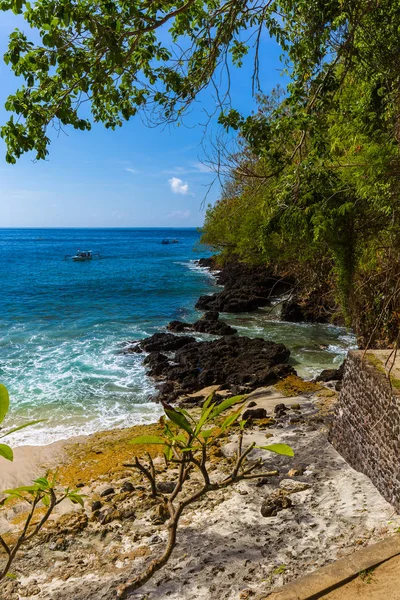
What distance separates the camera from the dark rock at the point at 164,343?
50.4 feet

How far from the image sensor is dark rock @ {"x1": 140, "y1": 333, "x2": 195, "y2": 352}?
605 inches

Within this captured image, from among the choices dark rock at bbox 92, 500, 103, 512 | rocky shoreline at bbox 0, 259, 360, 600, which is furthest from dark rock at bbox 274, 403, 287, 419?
dark rock at bbox 92, 500, 103, 512

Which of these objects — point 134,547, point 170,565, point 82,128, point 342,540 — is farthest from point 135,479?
point 82,128

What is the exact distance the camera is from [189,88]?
4.92 meters

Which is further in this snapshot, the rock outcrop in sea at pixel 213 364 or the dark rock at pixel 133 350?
the dark rock at pixel 133 350

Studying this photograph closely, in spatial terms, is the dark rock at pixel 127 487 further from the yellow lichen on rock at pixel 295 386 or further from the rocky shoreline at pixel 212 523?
the yellow lichen on rock at pixel 295 386

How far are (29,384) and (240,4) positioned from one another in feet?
38.0

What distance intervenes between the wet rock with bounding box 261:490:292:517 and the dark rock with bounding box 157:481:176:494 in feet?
4.57

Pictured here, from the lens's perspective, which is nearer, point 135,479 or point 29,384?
point 135,479

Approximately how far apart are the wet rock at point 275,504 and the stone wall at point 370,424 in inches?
47.2

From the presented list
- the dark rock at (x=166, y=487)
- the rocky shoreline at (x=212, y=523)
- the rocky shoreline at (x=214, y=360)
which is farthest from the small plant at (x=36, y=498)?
the rocky shoreline at (x=214, y=360)

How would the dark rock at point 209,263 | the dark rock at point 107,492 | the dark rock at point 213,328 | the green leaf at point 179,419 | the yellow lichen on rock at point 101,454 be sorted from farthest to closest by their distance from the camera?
1. the dark rock at point 209,263
2. the dark rock at point 213,328
3. the yellow lichen on rock at point 101,454
4. the dark rock at point 107,492
5. the green leaf at point 179,419

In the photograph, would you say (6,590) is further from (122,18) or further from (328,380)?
(328,380)

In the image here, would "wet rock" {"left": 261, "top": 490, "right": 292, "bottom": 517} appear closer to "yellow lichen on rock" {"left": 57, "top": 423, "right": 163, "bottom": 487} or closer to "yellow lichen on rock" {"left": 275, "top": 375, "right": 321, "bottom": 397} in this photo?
"yellow lichen on rock" {"left": 57, "top": 423, "right": 163, "bottom": 487}
